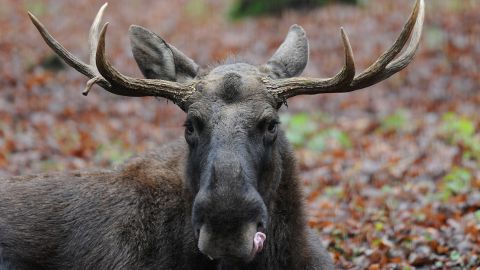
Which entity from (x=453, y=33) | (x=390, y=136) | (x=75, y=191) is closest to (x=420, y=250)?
(x=75, y=191)

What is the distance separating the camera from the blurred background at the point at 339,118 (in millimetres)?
9555

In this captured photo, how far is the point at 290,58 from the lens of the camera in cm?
774

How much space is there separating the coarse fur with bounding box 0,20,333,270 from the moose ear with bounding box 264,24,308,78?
0.01 meters

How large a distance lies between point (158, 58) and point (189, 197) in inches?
58.2

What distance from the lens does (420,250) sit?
860 centimetres

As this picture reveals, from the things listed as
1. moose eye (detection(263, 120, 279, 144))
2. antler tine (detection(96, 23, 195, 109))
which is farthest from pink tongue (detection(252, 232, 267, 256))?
antler tine (detection(96, 23, 195, 109))

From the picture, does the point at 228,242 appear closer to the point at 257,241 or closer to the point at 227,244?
the point at 227,244

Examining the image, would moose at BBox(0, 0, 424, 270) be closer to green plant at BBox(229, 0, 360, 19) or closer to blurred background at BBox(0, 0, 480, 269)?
blurred background at BBox(0, 0, 480, 269)

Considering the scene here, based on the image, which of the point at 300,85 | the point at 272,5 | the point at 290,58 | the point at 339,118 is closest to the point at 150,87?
the point at 300,85

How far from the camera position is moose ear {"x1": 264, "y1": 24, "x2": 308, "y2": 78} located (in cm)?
751

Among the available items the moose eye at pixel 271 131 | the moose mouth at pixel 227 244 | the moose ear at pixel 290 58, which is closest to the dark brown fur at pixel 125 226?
the moose eye at pixel 271 131

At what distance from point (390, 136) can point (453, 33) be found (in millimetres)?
6881

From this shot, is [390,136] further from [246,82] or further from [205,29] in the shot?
[205,29]

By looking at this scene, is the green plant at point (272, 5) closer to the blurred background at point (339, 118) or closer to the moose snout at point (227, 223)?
the blurred background at point (339, 118)
